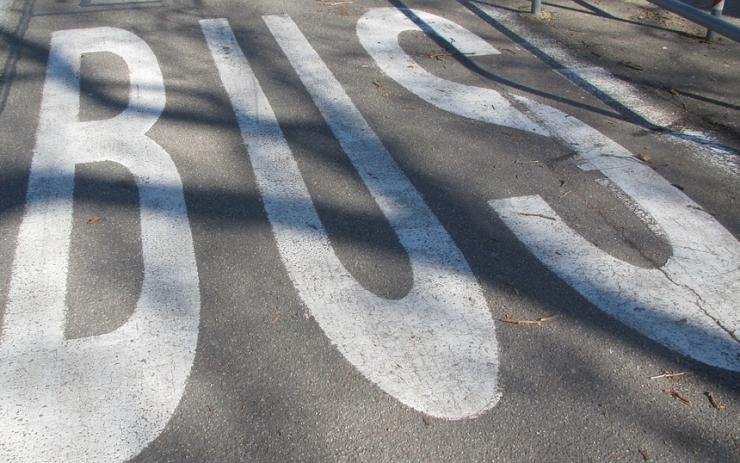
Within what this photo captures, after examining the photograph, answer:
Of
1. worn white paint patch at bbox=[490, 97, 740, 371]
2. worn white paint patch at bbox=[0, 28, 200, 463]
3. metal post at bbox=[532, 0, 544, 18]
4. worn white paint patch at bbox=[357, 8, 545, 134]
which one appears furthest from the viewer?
metal post at bbox=[532, 0, 544, 18]

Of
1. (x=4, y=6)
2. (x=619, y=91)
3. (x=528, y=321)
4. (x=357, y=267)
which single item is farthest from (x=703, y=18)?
(x=4, y=6)

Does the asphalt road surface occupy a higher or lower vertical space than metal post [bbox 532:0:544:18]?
lower

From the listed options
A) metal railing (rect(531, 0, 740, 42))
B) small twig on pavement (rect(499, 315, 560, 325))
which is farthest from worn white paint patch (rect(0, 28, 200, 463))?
metal railing (rect(531, 0, 740, 42))

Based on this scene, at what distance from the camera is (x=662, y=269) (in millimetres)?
3850

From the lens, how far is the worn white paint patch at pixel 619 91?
4984mm

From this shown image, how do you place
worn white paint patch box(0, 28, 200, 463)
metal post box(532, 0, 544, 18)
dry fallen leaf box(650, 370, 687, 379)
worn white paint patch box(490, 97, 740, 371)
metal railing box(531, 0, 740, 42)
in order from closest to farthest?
worn white paint patch box(0, 28, 200, 463), dry fallen leaf box(650, 370, 687, 379), worn white paint patch box(490, 97, 740, 371), metal railing box(531, 0, 740, 42), metal post box(532, 0, 544, 18)

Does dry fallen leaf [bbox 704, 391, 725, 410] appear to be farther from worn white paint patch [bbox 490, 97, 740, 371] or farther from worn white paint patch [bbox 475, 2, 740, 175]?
worn white paint patch [bbox 475, 2, 740, 175]

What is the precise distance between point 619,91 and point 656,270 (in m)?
2.55

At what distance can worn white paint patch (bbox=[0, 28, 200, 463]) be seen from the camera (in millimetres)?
2979

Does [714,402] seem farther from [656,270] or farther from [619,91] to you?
[619,91]

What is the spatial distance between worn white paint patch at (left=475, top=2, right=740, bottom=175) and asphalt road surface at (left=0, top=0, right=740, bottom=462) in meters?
0.05

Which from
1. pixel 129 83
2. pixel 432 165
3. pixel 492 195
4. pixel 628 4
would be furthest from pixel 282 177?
pixel 628 4

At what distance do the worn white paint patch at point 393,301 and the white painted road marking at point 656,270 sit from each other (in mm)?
522

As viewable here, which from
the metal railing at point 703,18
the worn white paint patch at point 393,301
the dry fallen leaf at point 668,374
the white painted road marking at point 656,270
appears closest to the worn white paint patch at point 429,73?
the white painted road marking at point 656,270
